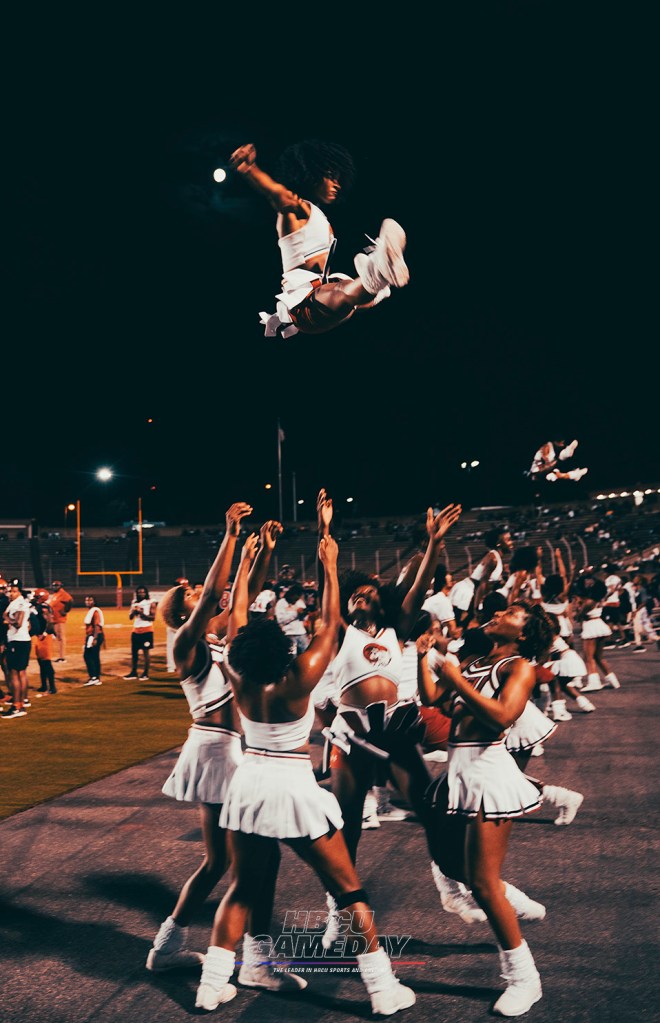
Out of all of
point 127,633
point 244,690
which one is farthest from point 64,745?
point 127,633

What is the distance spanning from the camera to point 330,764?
6.07 m

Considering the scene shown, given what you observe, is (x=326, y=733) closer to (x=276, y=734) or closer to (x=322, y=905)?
(x=322, y=905)

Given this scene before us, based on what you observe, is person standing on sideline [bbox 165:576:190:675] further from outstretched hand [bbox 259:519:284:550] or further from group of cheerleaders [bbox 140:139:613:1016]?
outstretched hand [bbox 259:519:284:550]

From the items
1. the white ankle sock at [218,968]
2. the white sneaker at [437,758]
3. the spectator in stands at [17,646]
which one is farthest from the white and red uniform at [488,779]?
the spectator in stands at [17,646]

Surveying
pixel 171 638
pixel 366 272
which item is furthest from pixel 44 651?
pixel 366 272

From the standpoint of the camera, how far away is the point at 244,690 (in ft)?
14.5

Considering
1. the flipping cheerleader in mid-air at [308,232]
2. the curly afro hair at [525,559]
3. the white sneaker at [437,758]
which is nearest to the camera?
the flipping cheerleader in mid-air at [308,232]

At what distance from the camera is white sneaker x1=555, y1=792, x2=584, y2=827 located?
301 inches

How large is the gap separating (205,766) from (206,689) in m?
0.43

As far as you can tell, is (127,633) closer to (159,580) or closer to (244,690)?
(159,580)

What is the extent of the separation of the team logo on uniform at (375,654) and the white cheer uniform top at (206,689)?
109 centimetres

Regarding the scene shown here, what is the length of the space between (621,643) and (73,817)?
19.0 m

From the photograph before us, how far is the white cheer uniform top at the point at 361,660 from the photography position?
6.01 metres

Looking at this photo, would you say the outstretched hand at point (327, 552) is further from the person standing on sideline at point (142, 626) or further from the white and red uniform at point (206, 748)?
the person standing on sideline at point (142, 626)
